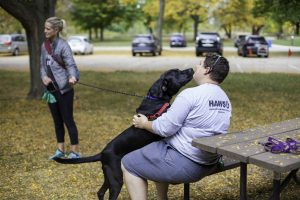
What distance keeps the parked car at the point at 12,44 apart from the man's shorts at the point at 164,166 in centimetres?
2975

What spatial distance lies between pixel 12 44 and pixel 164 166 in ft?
101

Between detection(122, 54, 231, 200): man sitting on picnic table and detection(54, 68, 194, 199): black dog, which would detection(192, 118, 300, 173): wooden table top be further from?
detection(54, 68, 194, 199): black dog

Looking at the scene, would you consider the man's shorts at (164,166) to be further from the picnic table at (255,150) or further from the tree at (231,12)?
the tree at (231,12)

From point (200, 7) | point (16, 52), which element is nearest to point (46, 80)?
point (16, 52)

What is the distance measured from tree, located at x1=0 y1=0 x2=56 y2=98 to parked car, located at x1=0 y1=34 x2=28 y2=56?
21.6m

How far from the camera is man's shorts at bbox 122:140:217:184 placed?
3.48 m

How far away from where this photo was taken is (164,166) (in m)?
3.48

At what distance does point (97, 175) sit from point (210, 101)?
2479 millimetres

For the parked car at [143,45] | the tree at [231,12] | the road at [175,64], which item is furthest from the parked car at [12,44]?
the tree at [231,12]

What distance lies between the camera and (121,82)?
1518 cm

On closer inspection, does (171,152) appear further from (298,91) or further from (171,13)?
(171,13)

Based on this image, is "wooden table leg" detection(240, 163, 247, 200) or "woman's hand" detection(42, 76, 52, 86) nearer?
"wooden table leg" detection(240, 163, 247, 200)

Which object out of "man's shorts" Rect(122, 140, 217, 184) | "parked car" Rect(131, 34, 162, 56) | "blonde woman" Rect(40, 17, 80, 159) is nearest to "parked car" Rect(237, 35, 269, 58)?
"parked car" Rect(131, 34, 162, 56)

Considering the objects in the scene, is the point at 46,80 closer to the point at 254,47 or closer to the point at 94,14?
the point at 254,47
